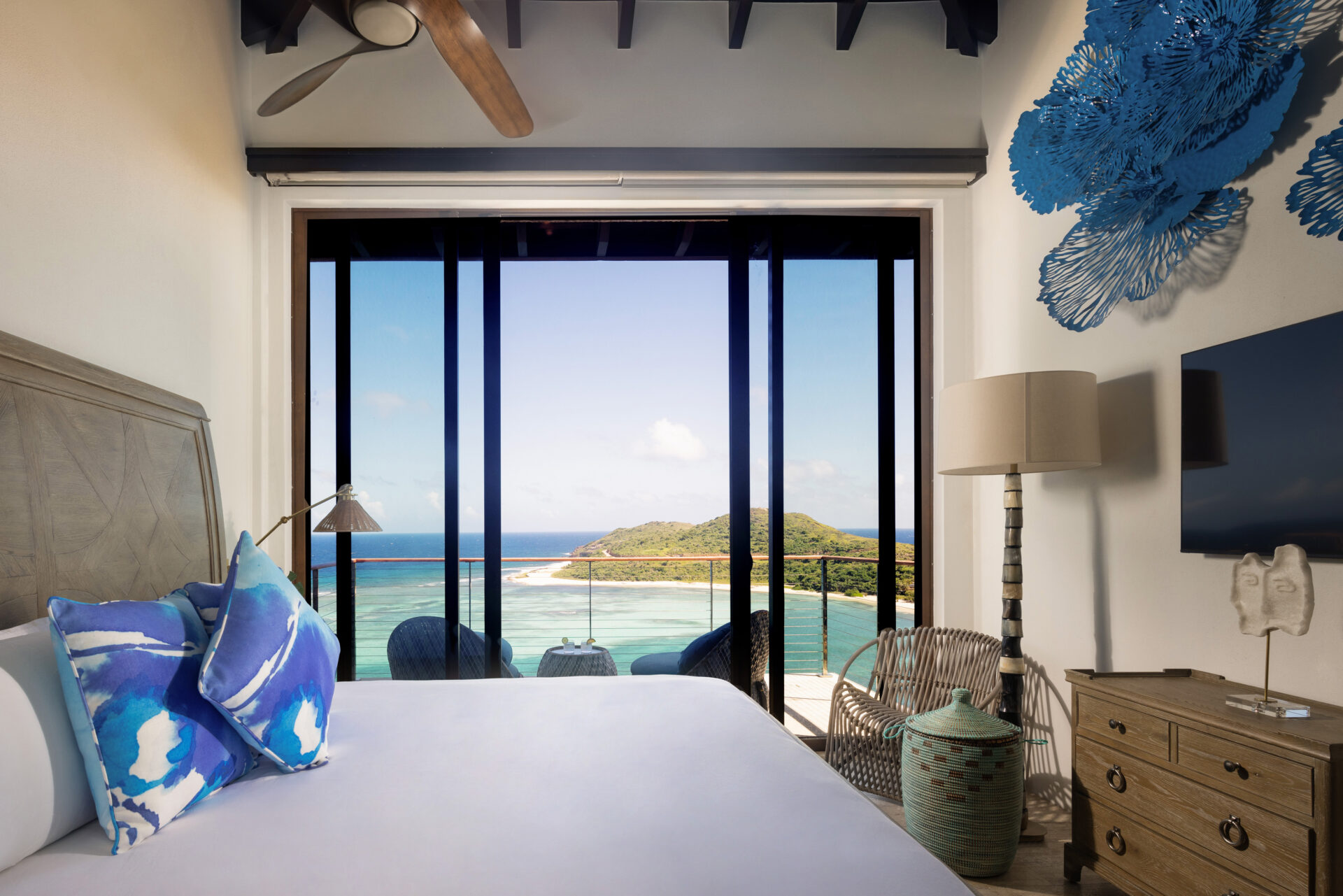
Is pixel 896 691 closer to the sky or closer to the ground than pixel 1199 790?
closer to the ground

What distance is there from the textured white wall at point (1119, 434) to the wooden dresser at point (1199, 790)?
191 millimetres

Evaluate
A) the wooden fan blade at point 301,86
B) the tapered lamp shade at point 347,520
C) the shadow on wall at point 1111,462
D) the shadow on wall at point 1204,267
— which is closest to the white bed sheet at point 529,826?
the tapered lamp shade at point 347,520

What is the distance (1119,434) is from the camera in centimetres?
243

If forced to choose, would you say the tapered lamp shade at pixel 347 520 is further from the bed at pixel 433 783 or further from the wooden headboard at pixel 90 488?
the bed at pixel 433 783

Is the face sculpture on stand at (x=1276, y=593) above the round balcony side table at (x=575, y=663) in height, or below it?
above

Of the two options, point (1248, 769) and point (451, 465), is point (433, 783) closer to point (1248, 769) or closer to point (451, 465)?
point (1248, 769)

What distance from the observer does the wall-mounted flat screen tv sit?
1.66 metres

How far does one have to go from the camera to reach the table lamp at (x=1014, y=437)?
91.7 inches

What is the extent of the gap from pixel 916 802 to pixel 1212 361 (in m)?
1.54

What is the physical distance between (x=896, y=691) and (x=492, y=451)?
6.61 feet

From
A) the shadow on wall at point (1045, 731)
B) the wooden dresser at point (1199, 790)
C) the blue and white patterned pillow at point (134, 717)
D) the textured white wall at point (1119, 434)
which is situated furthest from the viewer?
the shadow on wall at point (1045, 731)

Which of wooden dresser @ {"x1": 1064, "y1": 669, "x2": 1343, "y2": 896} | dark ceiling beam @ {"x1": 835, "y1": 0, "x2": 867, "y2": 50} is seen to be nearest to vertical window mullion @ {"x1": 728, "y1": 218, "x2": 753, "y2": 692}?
dark ceiling beam @ {"x1": 835, "y1": 0, "x2": 867, "y2": 50}

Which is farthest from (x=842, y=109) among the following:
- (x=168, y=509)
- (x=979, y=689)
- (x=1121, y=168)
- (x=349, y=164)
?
(x=168, y=509)

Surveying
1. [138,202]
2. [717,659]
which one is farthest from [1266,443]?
[138,202]
